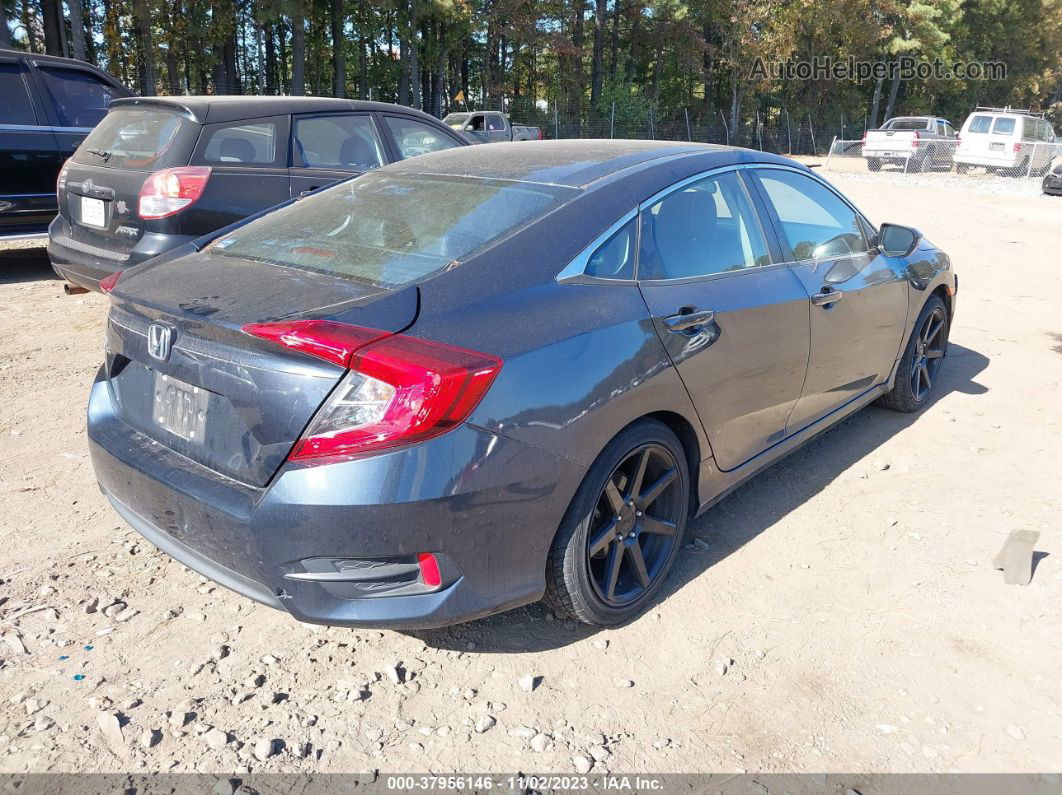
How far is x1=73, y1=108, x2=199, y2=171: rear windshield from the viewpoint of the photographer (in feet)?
19.3

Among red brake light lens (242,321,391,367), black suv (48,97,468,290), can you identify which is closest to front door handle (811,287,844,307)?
red brake light lens (242,321,391,367)

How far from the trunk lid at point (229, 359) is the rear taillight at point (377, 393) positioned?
0.14 ft

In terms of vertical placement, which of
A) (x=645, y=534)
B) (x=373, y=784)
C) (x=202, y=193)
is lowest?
(x=373, y=784)

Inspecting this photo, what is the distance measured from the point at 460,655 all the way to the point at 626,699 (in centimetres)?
58

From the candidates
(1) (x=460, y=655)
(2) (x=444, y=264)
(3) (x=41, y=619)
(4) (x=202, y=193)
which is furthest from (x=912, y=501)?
(4) (x=202, y=193)

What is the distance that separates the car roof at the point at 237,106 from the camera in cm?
601

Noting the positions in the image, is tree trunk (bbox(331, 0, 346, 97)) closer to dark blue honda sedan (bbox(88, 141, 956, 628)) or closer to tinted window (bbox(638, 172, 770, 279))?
dark blue honda sedan (bbox(88, 141, 956, 628))

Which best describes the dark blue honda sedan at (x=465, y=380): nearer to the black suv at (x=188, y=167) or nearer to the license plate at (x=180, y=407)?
the license plate at (x=180, y=407)

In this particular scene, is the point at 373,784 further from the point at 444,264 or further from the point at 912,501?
the point at 912,501

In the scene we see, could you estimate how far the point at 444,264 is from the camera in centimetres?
276

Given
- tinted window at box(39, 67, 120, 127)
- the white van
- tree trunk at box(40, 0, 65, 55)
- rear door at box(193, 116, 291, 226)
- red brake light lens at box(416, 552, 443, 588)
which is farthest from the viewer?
the white van

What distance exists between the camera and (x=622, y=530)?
3.04 m

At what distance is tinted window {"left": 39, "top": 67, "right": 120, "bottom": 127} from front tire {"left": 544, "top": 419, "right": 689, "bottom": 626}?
738 cm

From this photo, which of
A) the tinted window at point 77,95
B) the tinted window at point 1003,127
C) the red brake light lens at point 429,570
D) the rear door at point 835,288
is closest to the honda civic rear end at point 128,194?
the tinted window at point 77,95
